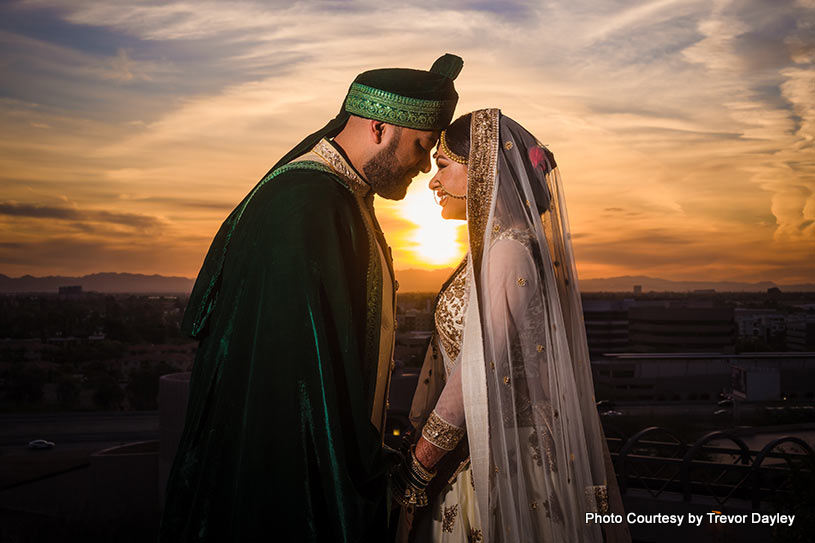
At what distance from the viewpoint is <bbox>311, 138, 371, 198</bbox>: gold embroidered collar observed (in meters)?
2.41

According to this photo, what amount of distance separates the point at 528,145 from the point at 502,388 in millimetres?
901

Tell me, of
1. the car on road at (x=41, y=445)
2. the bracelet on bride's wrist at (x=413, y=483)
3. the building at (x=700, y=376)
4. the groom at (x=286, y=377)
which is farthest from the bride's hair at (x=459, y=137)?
the car on road at (x=41, y=445)

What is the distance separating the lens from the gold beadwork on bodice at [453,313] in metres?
2.58

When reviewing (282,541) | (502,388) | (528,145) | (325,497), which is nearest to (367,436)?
(325,497)

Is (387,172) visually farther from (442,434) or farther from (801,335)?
(801,335)

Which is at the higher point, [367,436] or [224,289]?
[224,289]

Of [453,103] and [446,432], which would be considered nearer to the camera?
[446,432]

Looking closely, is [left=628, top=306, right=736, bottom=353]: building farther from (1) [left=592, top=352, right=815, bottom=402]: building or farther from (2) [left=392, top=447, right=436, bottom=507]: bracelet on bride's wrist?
(2) [left=392, top=447, right=436, bottom=507]: bracelet on bride's wrist

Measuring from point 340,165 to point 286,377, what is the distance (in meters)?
0.77

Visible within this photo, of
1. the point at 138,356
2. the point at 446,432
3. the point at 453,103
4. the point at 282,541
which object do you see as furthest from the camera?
the point at 138,356

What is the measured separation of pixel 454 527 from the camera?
8.14 feet

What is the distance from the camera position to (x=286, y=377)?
2.03 m

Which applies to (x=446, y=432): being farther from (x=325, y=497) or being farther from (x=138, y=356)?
(x=138, y=356)

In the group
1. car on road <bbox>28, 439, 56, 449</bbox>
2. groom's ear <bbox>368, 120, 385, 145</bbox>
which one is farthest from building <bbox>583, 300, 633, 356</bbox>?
groom's ear <bbox>368, 120, 385, 145</bbox>
